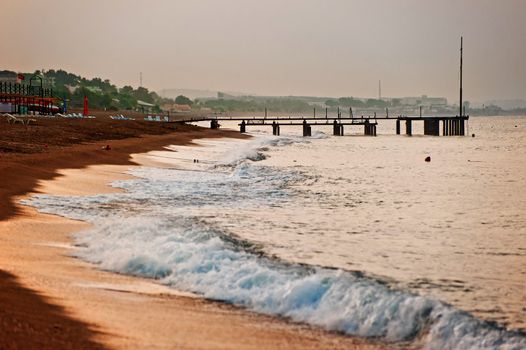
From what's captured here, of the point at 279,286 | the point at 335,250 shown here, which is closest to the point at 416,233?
the point at 335,250

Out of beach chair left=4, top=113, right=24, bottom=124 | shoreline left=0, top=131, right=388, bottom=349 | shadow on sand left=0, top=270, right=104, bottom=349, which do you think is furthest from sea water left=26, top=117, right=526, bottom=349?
beach chair left=4, top=113, right=24, bottom=124

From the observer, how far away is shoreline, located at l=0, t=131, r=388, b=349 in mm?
8375

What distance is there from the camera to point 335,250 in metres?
14.4

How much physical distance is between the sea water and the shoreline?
45cm

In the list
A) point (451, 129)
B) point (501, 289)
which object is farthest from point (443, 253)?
point (451, 129)

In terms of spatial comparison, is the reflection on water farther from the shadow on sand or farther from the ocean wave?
the shadow on sand

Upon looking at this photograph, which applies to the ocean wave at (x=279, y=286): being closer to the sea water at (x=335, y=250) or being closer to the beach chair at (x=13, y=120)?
the sea water at (x=335, y=250)

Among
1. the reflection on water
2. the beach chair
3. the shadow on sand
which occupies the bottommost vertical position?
the reflection on water

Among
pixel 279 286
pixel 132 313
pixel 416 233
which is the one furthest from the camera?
pixel 416 233

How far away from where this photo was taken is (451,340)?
28.6 feet

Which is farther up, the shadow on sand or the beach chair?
the beach chair

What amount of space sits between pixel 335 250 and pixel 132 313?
5.75 meters

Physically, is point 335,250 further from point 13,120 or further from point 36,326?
point 13,120

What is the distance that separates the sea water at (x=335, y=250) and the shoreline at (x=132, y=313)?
0.45 m
